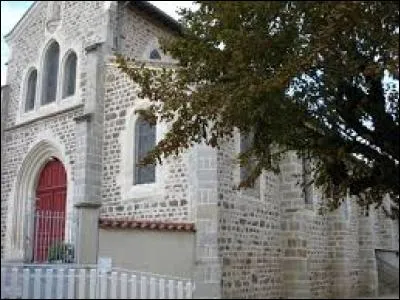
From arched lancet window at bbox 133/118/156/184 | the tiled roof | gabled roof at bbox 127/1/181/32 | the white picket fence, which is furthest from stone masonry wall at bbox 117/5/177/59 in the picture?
the white picket fence

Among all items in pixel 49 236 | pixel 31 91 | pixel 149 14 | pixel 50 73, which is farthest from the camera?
pixel 31 91

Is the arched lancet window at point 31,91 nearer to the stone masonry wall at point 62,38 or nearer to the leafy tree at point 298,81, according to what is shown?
the stone masonry wall at point 62,38

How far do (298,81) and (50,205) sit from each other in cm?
1041

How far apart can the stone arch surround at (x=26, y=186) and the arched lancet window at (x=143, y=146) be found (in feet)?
8.15

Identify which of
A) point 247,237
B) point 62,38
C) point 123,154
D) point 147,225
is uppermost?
point 62,38

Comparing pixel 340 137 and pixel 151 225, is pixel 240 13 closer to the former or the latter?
pixel 340 137

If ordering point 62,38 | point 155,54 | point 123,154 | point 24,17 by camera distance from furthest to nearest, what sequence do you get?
point 24,17 → point 155,54 → point 62,38 → point 123,154

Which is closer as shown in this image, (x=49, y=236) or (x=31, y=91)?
(x=49, y=236)

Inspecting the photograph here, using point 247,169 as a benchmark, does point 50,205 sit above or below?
below

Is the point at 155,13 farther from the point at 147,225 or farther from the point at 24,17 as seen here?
the point at 147,225

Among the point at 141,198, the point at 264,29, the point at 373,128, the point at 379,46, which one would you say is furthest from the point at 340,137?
the point at 141,198

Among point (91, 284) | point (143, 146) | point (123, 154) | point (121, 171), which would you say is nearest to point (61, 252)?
point (121, 171)

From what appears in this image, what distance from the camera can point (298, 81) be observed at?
998 centimetres

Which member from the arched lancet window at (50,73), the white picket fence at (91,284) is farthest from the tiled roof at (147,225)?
the arched lancet window at (50,73)
